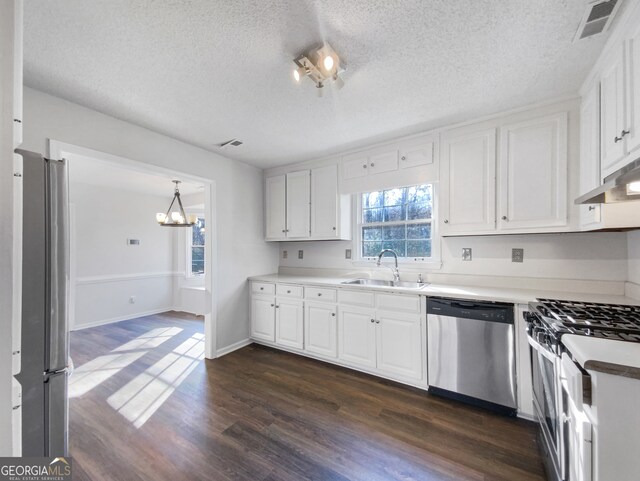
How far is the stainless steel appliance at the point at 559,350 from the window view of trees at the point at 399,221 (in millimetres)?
1459

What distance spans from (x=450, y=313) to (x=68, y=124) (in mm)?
3459

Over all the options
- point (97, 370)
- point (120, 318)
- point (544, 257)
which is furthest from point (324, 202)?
point (120, 318)

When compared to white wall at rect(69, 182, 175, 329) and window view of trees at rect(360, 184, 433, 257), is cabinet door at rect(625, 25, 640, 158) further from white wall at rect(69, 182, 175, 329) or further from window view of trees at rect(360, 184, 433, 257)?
white wall at rect(69, 182, 175, 329)

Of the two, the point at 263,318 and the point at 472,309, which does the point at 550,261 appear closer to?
the point at 472,309

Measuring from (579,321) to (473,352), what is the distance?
947 mm

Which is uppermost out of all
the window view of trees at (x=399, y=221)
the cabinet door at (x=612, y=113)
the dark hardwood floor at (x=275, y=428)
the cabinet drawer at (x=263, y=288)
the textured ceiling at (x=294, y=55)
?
the textured ceiling at (x=294, y=55)

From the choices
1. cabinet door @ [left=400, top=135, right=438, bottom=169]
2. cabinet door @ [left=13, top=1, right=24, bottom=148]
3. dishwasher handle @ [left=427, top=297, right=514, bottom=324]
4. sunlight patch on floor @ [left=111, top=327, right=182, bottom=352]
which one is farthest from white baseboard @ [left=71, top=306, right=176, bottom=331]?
cabinet door @ [left=400, top=135, right=438, bottom=169]

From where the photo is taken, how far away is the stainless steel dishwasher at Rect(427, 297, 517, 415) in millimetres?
2068

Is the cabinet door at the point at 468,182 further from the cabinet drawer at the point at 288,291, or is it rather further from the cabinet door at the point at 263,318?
the cabinet door at the point at 263,318

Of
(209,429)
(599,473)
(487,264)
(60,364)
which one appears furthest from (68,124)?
(487,264)

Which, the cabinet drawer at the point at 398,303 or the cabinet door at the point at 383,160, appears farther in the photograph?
the cabinet door at the point at 383,160

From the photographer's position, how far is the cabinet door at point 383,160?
293cm

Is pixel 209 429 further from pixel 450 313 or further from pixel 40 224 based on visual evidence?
pixel 450 313

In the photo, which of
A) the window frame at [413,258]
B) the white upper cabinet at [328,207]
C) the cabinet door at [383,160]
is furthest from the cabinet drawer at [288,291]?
the cabinet door at [383,160]
